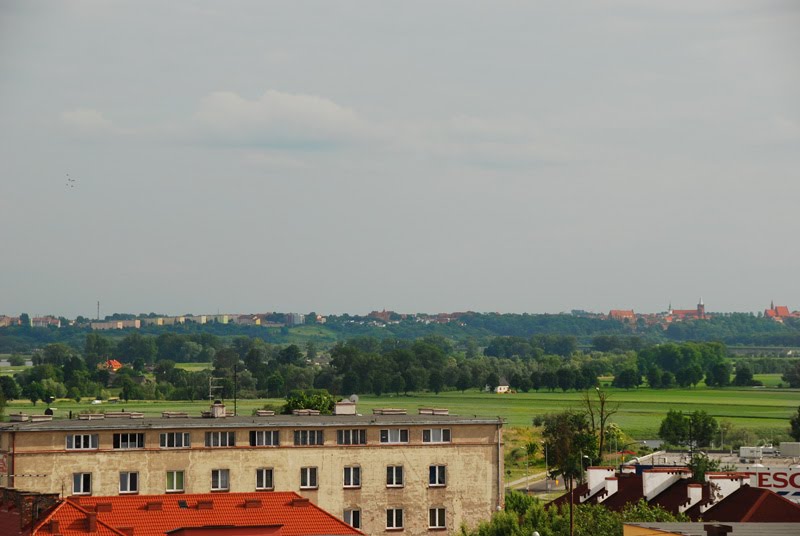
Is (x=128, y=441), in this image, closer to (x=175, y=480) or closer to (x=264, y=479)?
(x=175, y=480)

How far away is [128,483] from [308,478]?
10983 millimetres

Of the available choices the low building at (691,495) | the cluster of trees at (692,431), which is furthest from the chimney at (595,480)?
the cluster of trees at (692,431)

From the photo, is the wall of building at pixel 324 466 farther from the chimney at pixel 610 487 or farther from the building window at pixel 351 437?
the chimney at pixel 610 487

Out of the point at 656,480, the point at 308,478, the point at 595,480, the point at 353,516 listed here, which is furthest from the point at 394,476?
the point at 656,480

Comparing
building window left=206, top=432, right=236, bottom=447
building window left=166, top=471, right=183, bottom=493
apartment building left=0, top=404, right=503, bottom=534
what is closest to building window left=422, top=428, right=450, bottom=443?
apartment building left=0, top=404, right=503, bottom=534

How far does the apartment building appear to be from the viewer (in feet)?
316

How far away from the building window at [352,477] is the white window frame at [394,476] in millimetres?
1842

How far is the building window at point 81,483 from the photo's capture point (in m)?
95.9

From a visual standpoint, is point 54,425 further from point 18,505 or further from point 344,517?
point 18,505

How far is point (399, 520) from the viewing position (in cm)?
10200

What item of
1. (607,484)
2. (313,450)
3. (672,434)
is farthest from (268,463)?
(672,434)

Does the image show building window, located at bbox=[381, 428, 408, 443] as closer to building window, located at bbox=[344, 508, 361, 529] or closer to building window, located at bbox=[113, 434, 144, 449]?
building window, located at bbox=[344, 508, 361, 529]

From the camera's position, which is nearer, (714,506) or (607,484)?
(714,506)

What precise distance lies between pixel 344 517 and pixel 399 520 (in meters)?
3.53
